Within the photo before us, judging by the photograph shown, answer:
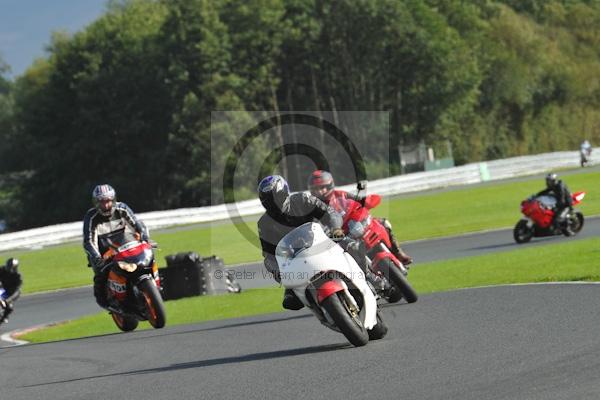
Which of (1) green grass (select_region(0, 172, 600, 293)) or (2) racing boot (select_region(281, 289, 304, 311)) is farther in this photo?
(1) green grass (select_region(0, 172, 600, 293))

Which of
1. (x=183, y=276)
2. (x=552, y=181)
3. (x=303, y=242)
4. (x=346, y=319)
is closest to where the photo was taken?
(x=346, y=319)

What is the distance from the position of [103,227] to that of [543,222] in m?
11.3

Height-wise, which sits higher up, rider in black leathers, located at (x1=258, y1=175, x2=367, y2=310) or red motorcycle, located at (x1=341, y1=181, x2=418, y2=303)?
rider in black leathers, located at (x1=258, y1=175, x2=367, y2=310)

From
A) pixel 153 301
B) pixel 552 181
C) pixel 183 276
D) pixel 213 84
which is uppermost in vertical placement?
pixel 213 84

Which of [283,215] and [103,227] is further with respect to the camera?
[103,227]

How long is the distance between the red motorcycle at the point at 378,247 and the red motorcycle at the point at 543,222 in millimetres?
10383

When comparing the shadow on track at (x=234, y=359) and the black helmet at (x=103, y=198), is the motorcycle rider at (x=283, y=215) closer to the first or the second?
the shadow on track at (x=234, y=359)

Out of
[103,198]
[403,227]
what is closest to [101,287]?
[103,198]

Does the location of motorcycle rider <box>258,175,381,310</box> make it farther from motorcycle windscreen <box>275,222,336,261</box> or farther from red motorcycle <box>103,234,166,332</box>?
red motorcycle <box>103,234,166,332</box>

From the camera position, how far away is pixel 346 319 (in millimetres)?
8375

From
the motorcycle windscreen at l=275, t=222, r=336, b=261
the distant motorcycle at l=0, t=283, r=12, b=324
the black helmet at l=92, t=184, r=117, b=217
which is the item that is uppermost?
the black helmet at l=92, t=184, r=117, b=217

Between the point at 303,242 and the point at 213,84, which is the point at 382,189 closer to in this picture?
the point at 213,84

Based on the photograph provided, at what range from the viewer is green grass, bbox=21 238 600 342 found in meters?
14.2

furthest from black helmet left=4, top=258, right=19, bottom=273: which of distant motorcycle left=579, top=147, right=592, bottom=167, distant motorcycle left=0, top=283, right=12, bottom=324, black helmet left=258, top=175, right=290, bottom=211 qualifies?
distant motorcycle left=579, top=147, right=592, bottom=167
